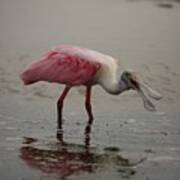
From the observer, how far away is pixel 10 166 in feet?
24.1

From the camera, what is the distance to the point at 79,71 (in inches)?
382

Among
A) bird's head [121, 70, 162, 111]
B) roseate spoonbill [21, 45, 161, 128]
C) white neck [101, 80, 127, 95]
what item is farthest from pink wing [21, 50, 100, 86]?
bird's head [121, 70, 162, 111]

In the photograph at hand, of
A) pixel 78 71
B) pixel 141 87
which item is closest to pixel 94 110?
pixel 78 71

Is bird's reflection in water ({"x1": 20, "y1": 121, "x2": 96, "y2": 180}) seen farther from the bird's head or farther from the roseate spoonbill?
the roseate spoonbill

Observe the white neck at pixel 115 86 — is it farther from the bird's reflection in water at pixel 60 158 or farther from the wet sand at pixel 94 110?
the bird's reflection in water at pixel 60 158

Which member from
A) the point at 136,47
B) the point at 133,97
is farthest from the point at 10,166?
the point at 136,47

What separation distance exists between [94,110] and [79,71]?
838 mm

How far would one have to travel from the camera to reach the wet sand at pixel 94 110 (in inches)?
294

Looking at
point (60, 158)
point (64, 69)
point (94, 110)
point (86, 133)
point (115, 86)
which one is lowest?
point (94, 110)

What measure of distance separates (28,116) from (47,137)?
1.14m

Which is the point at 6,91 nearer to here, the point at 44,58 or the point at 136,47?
the point at 44,58

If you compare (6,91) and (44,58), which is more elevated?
(44,58)

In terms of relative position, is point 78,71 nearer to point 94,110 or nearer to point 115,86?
point 115,86

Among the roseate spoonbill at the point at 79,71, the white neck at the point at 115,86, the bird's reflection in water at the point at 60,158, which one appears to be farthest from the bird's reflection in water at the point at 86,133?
the white neck at the point at 115,86
